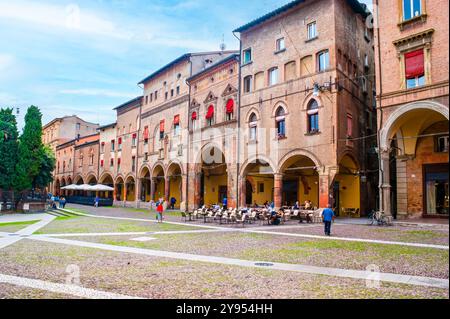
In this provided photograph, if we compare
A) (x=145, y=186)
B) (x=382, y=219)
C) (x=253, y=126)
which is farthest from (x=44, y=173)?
(x=382, y=219)

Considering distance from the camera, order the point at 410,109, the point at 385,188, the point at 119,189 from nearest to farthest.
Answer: the point at 410,109 < the point at 385,188 < the point at 119,189

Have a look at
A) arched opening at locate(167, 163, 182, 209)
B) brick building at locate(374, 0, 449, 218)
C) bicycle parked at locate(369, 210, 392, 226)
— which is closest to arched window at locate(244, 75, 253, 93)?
brick building at locate(374, 0, 449, 218)

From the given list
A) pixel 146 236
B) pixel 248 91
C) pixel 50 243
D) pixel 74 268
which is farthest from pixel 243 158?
pixel 74 268

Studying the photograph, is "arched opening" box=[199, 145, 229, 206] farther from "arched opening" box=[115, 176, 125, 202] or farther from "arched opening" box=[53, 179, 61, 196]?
"arched opening" box=[53, 179, 61, 196]

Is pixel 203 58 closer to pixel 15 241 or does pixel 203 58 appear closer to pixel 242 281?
pixel 15 241

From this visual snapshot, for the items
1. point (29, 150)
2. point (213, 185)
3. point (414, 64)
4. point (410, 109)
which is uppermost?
point (414, 64)

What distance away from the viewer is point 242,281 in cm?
732

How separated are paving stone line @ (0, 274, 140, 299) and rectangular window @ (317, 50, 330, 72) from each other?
821 inches

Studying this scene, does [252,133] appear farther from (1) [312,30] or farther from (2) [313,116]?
(1) [312,30]

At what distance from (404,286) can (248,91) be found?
23038mm

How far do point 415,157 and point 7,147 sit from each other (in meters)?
33.5

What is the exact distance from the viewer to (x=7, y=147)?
3141 cm

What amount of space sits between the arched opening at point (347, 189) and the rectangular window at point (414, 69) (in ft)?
23.9

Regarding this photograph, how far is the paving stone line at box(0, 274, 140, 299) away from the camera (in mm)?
6199
